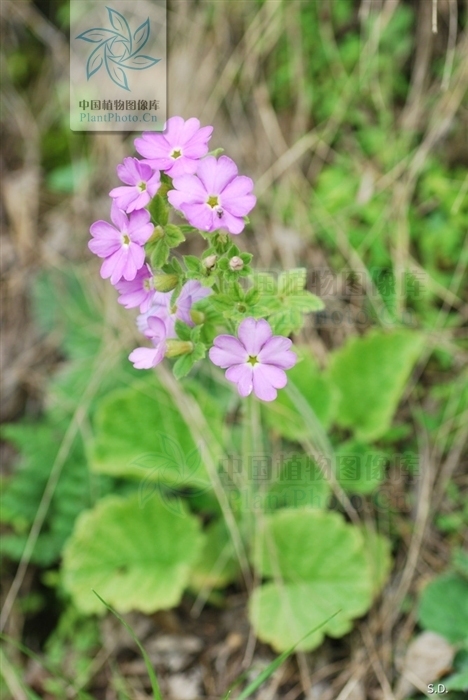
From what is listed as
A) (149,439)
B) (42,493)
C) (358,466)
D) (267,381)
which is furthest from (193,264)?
(42,493)

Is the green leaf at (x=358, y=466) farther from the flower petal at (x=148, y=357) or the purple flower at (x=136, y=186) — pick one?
the purple flower at (x=136, y=186)

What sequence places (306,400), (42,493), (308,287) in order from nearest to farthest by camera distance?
1. (306,400)
2. (42,493)
3. (308,287)

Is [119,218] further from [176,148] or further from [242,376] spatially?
[242,376]

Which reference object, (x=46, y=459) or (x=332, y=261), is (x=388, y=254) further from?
(x=46, y=459)

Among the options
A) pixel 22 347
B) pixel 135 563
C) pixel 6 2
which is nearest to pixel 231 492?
pixel 135 563

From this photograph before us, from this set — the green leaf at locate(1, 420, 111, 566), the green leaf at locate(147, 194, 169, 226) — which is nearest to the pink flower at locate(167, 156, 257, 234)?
the green leaf at locate(147, 194, 169, 226)

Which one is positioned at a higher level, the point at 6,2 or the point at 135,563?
the point at 6,2

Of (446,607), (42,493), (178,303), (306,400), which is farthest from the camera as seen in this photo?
(42,493)
